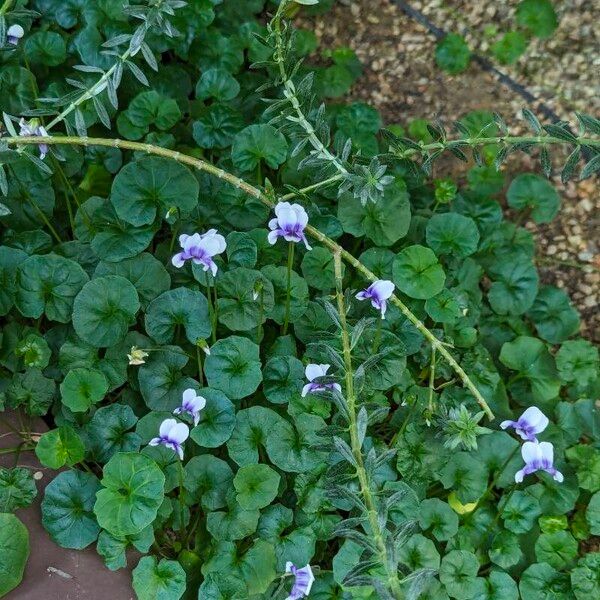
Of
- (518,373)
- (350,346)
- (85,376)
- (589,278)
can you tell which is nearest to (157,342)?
(85,376)

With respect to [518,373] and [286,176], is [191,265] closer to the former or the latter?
[286,176]

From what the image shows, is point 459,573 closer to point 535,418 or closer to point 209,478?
point 535,418

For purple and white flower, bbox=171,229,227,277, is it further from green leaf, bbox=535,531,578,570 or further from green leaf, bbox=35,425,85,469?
green leaf, bbox=535,531,578,570

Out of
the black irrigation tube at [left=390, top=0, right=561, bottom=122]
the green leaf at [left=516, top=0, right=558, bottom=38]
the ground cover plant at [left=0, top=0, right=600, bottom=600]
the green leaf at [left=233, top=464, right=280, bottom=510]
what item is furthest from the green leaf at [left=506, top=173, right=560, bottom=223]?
the green leaf at [left=233, top=464, right=280, bottom=510]

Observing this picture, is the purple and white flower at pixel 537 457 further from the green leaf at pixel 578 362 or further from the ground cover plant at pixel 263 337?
the green leaf at pixel 578 362

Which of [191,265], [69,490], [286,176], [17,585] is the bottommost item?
[17,585]

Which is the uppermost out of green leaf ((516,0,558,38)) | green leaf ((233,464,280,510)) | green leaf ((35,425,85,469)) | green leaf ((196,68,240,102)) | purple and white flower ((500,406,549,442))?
green leaf ((516,0,558,38))

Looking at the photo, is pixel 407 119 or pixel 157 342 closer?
pixel 157 342
